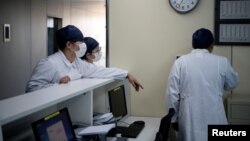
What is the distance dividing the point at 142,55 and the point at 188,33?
20.2 inches

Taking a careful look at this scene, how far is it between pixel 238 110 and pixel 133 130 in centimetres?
96

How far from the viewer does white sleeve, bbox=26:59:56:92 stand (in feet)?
6.95

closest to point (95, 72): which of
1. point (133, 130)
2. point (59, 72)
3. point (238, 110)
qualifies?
point (59, 72)

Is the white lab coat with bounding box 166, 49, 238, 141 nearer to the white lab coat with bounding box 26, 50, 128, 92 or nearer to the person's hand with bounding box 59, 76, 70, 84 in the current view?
the white lab coat with bounding box 26, 50, 128, 92

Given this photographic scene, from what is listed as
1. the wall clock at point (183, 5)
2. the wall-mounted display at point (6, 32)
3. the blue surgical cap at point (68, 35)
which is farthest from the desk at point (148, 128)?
the wall-mounted display at point (6, 32)

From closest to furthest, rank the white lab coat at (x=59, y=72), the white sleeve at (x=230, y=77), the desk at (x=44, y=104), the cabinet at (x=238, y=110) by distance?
the desk at (x=44, y=104) < the white lab coat at (x=59, y=72) < the white sleeve at (x=230, y=77) < the cabinet at (x=238, y=110)

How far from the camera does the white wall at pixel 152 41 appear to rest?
281 centimetres

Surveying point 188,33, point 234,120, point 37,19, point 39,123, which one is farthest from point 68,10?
point 39,123

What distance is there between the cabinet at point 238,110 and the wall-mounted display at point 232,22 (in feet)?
1.86

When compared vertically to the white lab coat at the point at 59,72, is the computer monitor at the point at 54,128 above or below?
below

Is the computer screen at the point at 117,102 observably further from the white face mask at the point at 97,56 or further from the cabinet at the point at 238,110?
the cabinet at the point at 238,110

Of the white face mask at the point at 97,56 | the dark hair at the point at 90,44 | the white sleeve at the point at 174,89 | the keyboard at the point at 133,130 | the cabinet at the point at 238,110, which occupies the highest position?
the dark hair at the point at 90,44

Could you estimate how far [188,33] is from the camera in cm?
285

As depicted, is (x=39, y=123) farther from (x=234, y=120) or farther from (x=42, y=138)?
(x=234, y=120)
